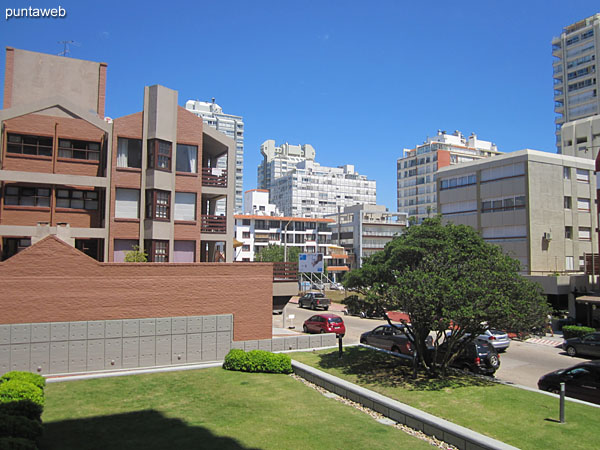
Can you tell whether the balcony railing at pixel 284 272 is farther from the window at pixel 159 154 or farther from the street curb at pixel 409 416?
the window at pixel 159 154

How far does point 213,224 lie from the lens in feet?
89.6

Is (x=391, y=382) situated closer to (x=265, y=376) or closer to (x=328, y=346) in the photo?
(x=265, y=376)

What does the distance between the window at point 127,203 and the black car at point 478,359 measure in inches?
676

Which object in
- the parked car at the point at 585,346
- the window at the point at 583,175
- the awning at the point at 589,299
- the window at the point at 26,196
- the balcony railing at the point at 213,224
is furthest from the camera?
the window at the point at 583,175

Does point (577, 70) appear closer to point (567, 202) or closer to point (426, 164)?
point (426, 164)

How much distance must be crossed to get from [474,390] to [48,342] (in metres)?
16.4

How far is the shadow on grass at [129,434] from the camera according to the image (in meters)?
11.3

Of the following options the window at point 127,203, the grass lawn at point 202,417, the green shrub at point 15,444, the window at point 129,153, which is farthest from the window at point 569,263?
the green shrub at point 15,444

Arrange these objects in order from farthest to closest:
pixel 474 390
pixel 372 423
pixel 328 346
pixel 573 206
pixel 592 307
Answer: pixel 573 206 < pixel 592 307 < pixel 328 346 < pixel 474 390 < pixel 372 423

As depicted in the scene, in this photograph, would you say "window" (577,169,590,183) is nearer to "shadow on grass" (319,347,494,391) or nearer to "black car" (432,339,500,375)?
"black car" (432,339,500,375)

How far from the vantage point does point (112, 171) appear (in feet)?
82.0

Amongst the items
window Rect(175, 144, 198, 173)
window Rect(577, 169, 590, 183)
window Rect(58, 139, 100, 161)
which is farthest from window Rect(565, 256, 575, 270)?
window Rect(58, 139, 100, 161)

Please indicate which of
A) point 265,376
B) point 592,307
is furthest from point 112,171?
point 592,307

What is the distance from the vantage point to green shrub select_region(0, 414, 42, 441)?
9633mm
